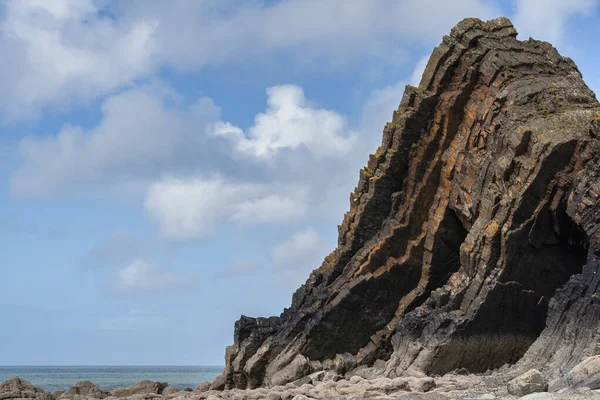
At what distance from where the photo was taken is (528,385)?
27672 millimetres

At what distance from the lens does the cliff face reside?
38.2m

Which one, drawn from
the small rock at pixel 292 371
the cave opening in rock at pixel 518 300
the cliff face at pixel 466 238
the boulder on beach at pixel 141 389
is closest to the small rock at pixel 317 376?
the small rock at pixel 292 371

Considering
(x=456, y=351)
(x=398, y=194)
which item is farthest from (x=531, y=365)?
(x=398, y=194)

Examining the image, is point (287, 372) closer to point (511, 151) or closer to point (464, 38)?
point (511, 151)

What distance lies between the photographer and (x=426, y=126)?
49.2 meters

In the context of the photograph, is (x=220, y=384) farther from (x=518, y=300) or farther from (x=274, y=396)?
(x=518, y=300)

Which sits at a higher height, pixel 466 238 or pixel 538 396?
pixel 466 238

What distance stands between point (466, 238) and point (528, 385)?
14610 mm

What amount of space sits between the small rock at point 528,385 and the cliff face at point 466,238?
4819 mm

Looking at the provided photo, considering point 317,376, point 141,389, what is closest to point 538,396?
point 317,376

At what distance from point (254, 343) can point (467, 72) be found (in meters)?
19.7

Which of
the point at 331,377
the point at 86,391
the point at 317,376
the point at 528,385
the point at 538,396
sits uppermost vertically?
the point at 86,391

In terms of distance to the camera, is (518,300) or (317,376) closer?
(518,300)

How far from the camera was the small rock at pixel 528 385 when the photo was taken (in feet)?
90.6
